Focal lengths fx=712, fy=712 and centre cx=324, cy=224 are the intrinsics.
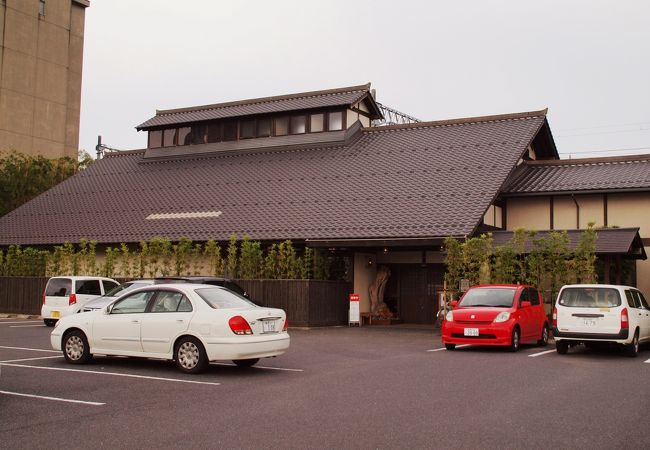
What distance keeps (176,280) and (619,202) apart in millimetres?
15849

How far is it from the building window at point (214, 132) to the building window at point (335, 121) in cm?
629

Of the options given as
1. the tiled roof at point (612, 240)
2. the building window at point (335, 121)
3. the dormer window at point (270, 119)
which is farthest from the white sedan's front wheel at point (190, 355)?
the building window at point (335, 121)

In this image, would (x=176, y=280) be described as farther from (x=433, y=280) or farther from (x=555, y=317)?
(x=433, y=280)

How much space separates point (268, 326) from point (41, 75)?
4951 cm

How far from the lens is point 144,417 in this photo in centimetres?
815

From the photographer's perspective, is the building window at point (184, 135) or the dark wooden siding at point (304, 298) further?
the building window at point (184, 135)

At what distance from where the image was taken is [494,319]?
16156 millimetres

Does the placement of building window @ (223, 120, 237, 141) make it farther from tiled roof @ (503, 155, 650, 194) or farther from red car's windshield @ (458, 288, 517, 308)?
red car's windshield @ (458, 288, 517, 308)

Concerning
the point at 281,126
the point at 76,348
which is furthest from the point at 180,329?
the point at 281,126

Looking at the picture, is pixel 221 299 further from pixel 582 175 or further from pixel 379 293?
pixel 582 175

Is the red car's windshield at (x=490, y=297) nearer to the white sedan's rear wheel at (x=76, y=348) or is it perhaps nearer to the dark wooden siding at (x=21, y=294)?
the white sedan's rear wheel at (x=76, y=348)

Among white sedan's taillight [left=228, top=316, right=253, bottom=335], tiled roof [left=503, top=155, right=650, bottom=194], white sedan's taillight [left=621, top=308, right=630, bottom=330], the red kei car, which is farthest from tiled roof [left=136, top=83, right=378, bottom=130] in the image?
white sedan's taillight [left=228, top=316, right=253, bottom=335]

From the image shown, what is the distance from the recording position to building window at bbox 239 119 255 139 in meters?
34.3

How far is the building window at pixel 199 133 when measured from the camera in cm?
3581
